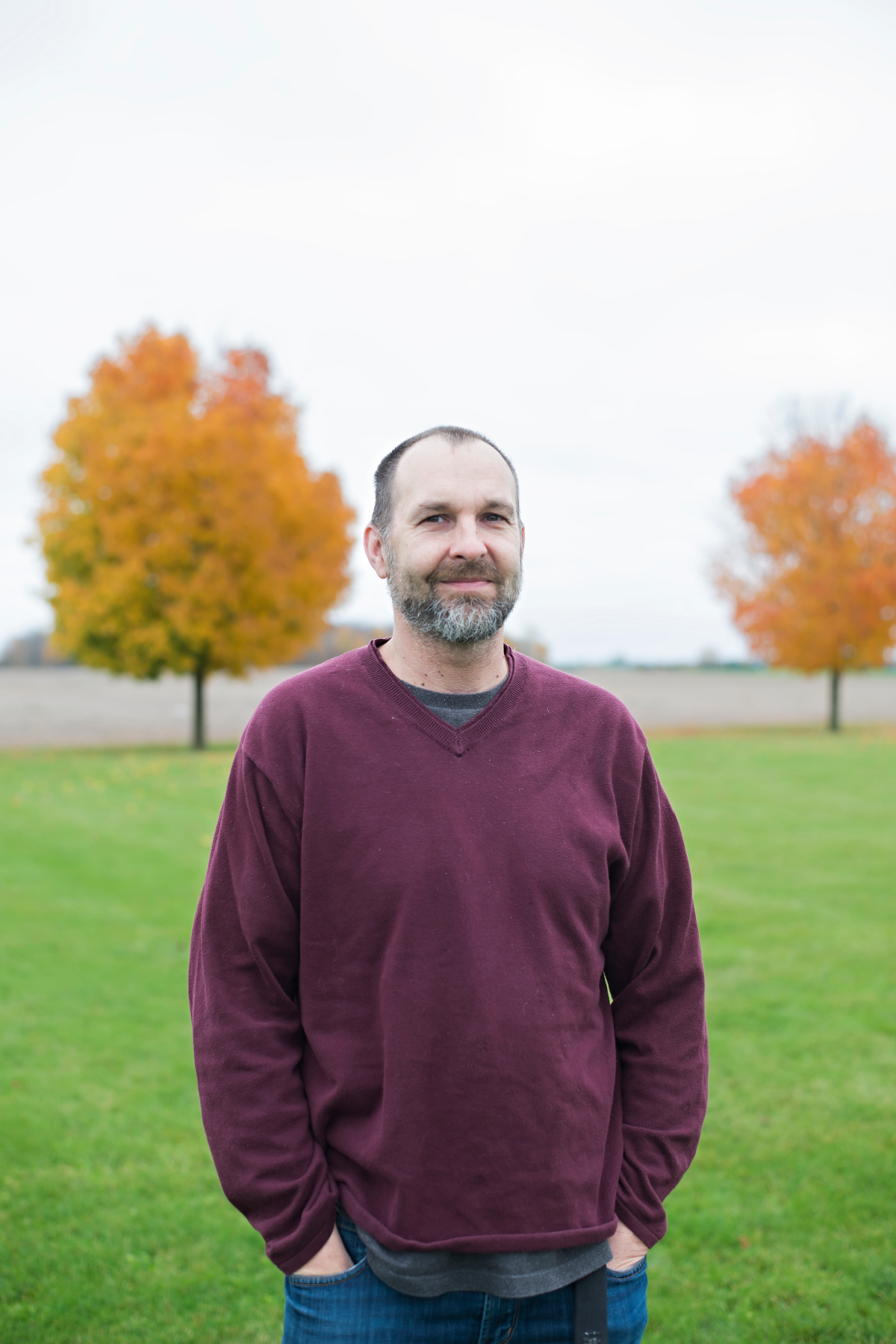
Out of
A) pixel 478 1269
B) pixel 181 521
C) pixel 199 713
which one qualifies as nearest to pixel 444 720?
pixel 478 1269

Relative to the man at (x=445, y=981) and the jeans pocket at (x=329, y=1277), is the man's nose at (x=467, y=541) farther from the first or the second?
the jeans pocket at (x=329, y=1277)

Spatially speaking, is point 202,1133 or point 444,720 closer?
point 444,720

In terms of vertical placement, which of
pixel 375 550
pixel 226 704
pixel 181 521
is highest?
pixel 181 521

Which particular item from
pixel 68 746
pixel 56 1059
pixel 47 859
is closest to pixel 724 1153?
pixel 56 1059

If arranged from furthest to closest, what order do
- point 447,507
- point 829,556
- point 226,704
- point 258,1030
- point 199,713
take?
point 226,704, point 829,556, point 199,713, point 447,507, point 258,1030

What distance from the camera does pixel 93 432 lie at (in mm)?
22750

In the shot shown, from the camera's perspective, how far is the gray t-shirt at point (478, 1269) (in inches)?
75.7

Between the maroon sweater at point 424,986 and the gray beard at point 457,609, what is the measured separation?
0.15 meters

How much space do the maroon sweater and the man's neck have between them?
0.18ft

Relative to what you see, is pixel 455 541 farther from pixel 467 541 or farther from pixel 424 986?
pixel 424 986

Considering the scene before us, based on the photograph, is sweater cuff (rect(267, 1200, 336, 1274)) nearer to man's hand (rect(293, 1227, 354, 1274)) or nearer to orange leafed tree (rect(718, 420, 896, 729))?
man's hand (rect(293, 1227, 354, 1274))

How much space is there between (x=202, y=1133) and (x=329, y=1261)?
3.61 meters

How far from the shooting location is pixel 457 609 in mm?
2123

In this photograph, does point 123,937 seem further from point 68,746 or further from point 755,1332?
point 68,746
